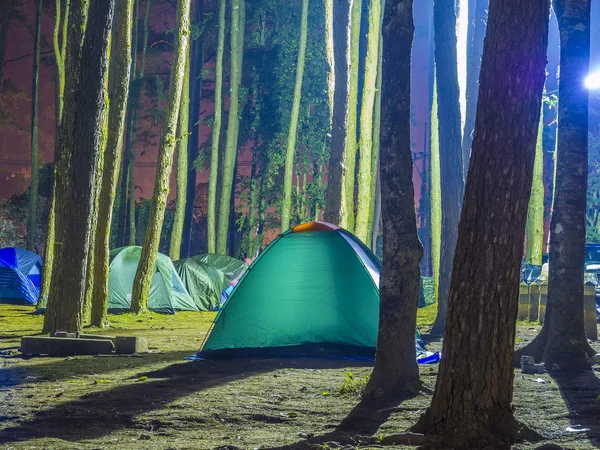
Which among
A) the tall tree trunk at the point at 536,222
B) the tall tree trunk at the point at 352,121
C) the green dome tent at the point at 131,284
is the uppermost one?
the tall tree trunk at the point at 352,121

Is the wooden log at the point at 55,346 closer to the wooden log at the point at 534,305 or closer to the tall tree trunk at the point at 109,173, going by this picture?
the tall tree trunk at the point at 109,173

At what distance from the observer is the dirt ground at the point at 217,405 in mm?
5586

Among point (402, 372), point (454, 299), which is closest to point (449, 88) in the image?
point (402, 372)

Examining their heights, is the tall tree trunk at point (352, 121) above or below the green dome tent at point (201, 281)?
above

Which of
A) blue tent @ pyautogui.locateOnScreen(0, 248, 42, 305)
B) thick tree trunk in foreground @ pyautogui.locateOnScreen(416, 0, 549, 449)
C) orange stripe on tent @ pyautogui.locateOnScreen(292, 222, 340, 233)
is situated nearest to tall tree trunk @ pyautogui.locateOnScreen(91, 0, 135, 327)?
orange stripe on tent @ pyautogui.locateOnScreen(292, 222, 340, 233)

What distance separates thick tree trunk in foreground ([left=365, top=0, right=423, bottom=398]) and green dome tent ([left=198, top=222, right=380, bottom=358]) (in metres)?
3.24

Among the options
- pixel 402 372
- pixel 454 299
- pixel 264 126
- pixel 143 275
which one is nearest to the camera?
pixel 454 299

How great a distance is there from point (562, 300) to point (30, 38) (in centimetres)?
2647

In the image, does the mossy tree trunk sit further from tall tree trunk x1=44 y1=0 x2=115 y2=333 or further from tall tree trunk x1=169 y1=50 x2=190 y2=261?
tall tree trunk x1=44 y1=0 x2=115 y2=333

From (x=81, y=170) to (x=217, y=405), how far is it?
5.74 meters

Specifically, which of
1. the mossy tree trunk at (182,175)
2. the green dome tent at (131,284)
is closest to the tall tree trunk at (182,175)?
the mossy tree trunk at (182,175)

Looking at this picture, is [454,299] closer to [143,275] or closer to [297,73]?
[143,275]

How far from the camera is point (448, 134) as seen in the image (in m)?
14.1

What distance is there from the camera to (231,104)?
28688 mm
